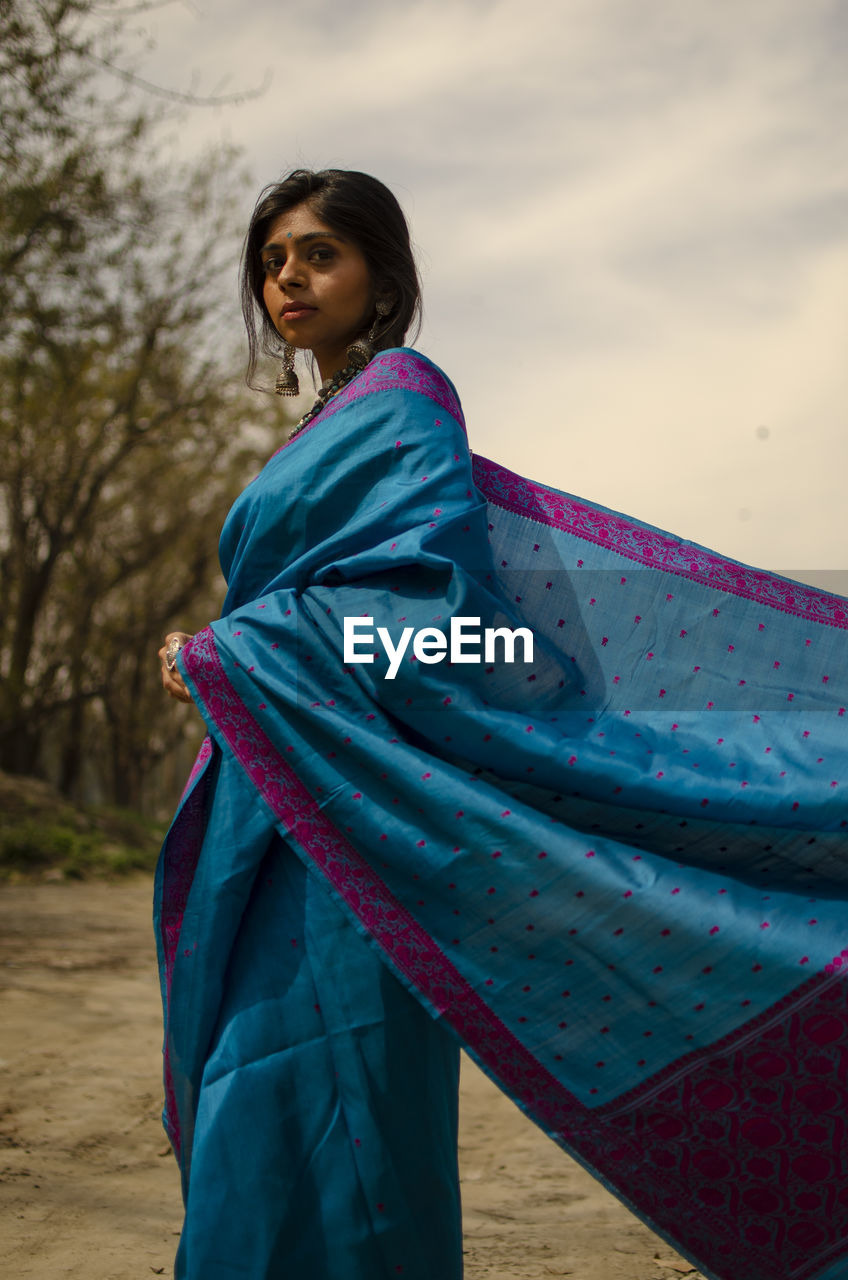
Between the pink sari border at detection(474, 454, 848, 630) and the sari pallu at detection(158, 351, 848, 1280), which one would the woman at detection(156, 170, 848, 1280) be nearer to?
the sari pallu at detection(158, 351, 848, 1280)

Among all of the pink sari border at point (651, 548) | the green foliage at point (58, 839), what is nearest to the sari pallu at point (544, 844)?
the pink sari border at point (651, 548)

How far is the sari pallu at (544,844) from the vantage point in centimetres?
153

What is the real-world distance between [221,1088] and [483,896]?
0.47 metres

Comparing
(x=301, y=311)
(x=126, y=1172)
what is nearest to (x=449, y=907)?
(x=301, y=311)

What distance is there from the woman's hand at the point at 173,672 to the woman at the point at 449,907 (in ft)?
0.05

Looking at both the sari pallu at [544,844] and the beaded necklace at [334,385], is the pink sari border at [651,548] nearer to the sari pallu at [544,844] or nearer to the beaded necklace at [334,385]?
the sari pallu at [544,844]

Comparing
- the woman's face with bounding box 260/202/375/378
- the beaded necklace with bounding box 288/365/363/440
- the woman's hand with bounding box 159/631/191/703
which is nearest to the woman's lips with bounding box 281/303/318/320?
the woman's face with bounding box 260/202/375/378

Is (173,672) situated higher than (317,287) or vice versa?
(317,287)

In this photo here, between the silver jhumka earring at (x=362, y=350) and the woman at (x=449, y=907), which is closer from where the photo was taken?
the woman at (x=449, y=907)

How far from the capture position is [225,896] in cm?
167

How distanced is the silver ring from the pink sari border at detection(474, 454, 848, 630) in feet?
1.96

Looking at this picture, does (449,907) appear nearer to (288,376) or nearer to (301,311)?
(301,311)

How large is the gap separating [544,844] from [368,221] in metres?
1.25

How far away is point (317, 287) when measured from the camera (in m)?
2.04
